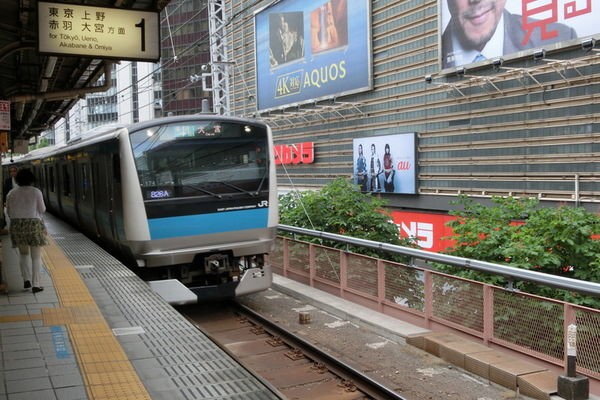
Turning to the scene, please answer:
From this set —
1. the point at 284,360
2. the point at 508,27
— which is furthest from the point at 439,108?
the point at 284,360

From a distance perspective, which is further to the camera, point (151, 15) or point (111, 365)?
point (151, 15)

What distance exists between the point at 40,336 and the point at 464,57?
15.4m

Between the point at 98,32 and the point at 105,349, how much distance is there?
466 centimetres

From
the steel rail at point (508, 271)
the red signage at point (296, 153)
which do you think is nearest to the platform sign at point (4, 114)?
the steel rail at point (508, 271)

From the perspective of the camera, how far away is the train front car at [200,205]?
9.08 m

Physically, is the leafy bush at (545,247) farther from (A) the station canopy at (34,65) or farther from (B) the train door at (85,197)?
(B) the train door at (85,197)

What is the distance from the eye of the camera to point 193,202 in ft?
30.5

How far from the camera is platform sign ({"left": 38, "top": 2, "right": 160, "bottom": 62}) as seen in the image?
7.82 meters

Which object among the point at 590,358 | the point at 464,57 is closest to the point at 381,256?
the point at 590,358

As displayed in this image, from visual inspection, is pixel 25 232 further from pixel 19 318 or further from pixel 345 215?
pixel 345 215

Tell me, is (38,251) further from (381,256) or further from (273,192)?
(381,256)

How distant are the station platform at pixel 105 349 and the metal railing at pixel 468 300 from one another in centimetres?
317

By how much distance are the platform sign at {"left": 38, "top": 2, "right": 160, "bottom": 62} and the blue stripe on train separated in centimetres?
243

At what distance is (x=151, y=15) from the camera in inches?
333
